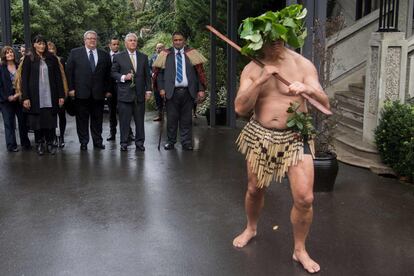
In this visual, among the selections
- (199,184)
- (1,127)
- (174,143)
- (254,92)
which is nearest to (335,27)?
(199,184)

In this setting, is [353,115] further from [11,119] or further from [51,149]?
[11,119]

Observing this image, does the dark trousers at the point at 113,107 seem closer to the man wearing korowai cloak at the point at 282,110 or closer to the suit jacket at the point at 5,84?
the suit jacket at the point at 5,84

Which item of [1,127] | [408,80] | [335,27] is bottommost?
[1,127]

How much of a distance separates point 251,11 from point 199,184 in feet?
21.3

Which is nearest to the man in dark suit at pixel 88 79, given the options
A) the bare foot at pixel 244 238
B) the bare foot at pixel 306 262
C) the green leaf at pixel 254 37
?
the bare foot at pixel 244 238

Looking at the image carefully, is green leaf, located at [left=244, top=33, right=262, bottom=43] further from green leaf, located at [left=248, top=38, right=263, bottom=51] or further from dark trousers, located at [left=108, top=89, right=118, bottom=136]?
dark trousers, located at [left=108, top=89, right=118, bottom=136]

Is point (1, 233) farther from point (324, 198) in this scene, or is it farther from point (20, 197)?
point (324, 198)

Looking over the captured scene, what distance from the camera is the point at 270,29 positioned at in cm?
423

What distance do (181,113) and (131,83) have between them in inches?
39.1

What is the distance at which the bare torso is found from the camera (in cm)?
440

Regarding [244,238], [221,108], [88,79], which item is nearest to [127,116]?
[88,79]

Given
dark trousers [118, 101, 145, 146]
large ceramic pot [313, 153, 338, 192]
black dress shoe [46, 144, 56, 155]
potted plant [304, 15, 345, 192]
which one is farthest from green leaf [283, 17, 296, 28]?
black dress shoe [46, 144, 56, 155]

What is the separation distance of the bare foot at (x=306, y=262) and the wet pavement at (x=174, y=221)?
6cm

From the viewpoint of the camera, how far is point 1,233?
536 centimetres
